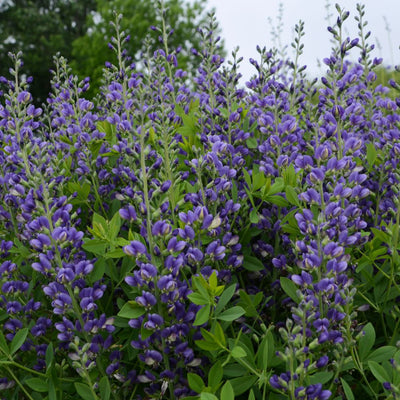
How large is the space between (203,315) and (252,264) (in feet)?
1.81

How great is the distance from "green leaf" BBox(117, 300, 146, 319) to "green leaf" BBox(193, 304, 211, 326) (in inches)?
8.2

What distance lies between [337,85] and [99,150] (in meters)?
1.37

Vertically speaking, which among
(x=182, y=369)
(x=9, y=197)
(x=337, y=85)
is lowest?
(x=182, y=369)

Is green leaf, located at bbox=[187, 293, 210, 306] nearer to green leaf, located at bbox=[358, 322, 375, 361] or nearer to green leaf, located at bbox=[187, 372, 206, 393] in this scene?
green leaf, located at bbox=[187, 372, 206, 393]

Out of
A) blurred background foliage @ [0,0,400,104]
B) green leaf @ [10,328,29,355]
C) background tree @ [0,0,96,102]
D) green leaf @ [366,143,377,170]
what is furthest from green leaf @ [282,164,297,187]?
background tree @ [0,0,96,102]

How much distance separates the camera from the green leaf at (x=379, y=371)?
1905 mm

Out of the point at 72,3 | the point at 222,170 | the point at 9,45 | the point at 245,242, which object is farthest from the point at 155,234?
the point at 72,3

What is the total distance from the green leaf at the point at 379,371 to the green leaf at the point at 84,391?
42.0 inches

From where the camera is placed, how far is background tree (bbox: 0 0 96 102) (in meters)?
32.2

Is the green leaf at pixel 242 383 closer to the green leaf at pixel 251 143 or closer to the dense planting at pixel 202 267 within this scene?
the dense planting at pixel 202 267

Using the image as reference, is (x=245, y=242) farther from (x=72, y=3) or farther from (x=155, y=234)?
(x=72, y=3)

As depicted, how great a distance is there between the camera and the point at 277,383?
71.7 inches

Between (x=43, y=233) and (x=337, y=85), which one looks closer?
(x=43, y=233)

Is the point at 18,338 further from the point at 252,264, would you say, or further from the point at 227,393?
the point at 252,264
